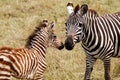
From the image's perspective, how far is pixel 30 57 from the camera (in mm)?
6691

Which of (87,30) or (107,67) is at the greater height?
(87,30)

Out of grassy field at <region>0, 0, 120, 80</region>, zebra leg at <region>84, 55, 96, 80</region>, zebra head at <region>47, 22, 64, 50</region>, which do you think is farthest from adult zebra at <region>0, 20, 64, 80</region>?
grassy field at <region>0, 0, 120, 80</region>

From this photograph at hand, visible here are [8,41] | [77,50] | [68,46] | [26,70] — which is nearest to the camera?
[26,70]

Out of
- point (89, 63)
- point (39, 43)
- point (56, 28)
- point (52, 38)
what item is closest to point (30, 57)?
point (39, 43)

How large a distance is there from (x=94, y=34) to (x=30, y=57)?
147cm

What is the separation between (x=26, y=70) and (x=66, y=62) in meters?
2.81

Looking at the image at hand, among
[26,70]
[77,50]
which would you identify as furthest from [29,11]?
[26,70]

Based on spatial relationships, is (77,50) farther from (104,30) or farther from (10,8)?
(10,8)

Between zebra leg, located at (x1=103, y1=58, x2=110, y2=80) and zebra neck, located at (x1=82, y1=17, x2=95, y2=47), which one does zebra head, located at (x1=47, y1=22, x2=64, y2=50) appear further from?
zebra leg, located at (x1=103, y1=58, x2=110, y2=80)

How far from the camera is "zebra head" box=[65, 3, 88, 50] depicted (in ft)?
22.8

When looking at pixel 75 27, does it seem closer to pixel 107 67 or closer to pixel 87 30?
pixel 87 30

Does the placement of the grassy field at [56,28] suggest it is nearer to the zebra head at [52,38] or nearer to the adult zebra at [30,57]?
the zebra head at [52,38]

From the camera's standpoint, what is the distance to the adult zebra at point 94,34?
707cm

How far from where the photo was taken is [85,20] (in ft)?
24.0
